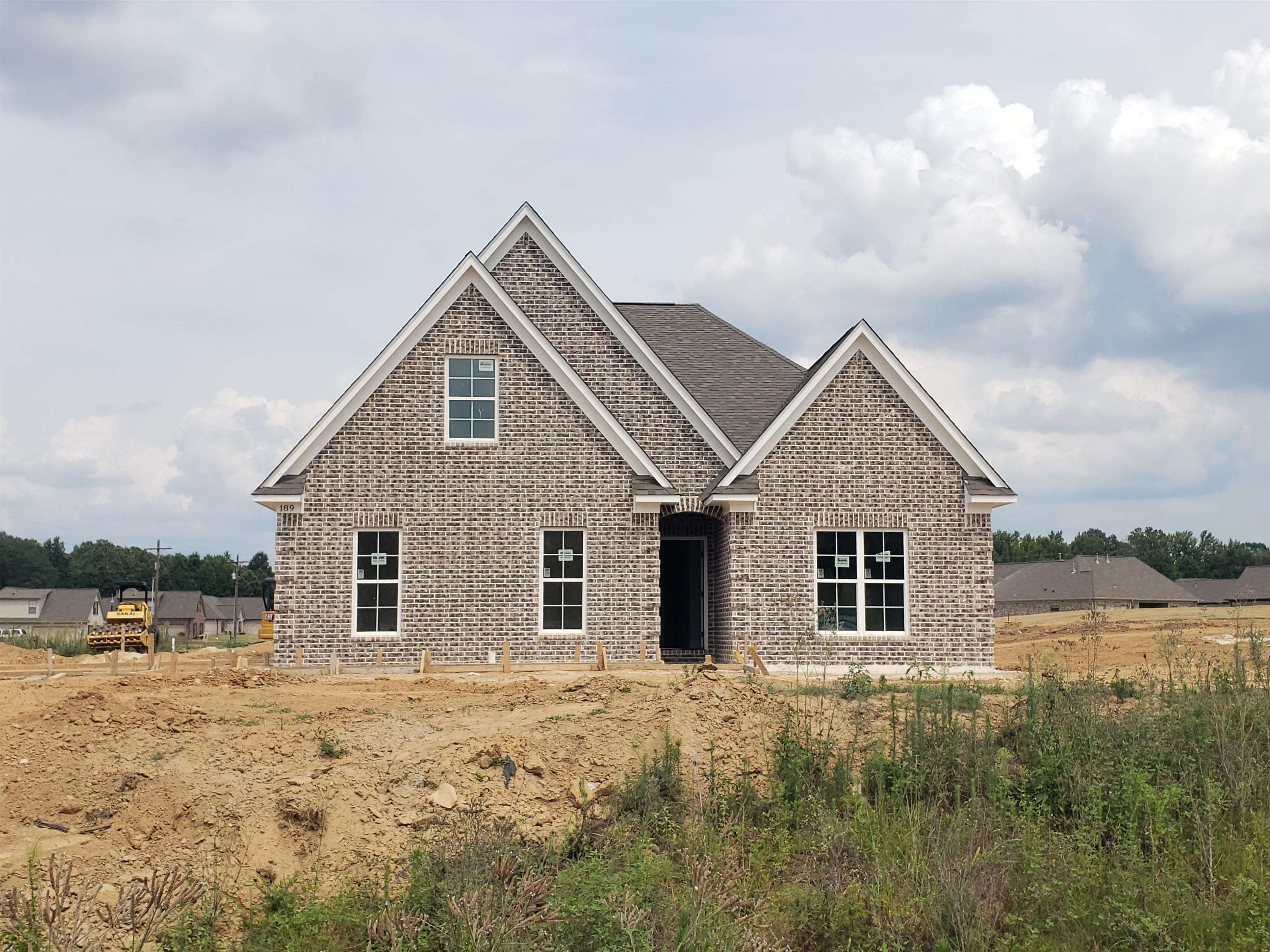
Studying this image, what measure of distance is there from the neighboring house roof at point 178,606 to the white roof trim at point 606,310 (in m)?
95.9

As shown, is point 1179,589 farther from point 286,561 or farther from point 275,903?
point 275,903

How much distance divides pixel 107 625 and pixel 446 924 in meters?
27.6

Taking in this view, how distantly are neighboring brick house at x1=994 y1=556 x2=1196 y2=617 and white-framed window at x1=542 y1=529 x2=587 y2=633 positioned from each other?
52.4 meters

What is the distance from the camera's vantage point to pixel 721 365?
85.9ft

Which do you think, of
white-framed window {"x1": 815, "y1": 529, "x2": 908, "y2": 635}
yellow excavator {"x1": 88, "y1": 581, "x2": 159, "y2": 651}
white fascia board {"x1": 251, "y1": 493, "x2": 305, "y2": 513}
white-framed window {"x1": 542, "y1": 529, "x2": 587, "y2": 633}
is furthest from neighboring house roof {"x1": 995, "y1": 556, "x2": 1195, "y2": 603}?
white fascia board {"x1": 251, "y1": 493, "x2": 305, "y2": 513}

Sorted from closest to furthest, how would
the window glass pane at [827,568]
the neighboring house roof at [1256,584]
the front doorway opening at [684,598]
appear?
the window glass pane at [827,568] < the front doorway opening at [684,598] < the neighboring house roof at [1256,584]

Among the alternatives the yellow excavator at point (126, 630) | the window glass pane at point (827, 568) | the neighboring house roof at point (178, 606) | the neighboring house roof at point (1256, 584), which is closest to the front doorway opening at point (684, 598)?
the window glass pane at point (827, 568)

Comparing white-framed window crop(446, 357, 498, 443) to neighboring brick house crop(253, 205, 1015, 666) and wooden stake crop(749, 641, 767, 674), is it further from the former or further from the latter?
wooden stake crop(749, 641, 767, 674)

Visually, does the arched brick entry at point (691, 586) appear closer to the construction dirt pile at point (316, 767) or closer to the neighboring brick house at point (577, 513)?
the neighboring brick house at point (577, 513)

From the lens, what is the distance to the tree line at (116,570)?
140 m

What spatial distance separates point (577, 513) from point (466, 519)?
209 cm

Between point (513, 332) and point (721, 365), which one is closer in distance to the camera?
point (513, 332)

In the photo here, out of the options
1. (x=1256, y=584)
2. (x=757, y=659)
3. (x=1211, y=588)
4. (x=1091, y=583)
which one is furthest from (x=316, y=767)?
(x=1211, y=588)

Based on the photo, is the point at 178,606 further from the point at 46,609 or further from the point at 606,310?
the point at 606,310
